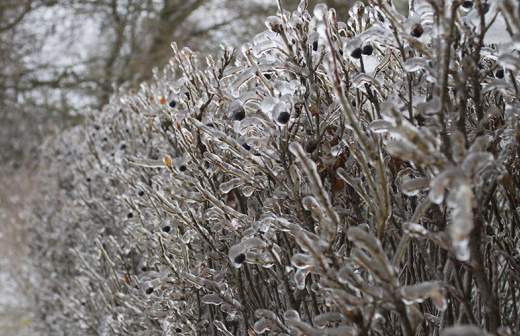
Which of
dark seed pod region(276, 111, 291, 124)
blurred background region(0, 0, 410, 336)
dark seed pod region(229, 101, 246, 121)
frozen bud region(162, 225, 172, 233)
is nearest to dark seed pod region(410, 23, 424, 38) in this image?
dark seed pod region(276, 111, 291, 124)

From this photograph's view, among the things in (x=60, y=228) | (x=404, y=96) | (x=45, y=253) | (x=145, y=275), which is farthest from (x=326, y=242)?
(x=45, y=253)

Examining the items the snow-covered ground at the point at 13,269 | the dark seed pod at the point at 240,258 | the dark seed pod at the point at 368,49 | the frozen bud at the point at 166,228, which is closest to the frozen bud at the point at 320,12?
the dark seed pod at the point at 368,49

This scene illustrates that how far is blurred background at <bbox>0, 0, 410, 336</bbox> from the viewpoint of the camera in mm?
10367

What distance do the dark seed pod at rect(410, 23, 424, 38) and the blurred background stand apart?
8737 millimetres

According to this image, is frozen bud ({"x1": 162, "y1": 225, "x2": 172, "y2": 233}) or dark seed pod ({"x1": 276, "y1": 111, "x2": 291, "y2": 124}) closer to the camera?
dark seed pod ({"x1": 276, "y1": 111, "x2": 291, "y2": 124})

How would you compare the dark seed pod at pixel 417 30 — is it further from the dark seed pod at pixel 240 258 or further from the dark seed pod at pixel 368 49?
the dark seed pod at pixel 240 258

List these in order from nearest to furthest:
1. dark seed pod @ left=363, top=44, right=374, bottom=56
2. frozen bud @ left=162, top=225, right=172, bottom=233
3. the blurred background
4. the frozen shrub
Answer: the frozen shrub, dark seed pod @ left=363, top=44, right=374, bottom=56, frozen bud @ left=162, top=225, right=172, bottom=233, the blurred background

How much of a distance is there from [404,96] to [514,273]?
1.76 feet

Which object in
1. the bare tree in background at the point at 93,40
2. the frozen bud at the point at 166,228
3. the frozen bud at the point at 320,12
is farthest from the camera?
the bare tree in background at the point at 93,40

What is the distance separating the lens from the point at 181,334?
198 cm

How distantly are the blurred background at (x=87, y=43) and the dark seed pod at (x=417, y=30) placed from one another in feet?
28.7

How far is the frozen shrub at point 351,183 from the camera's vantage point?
114 cm

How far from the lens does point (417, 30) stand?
133 cm

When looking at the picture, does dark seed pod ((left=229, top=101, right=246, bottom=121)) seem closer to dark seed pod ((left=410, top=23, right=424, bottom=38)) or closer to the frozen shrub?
the frozen shrub
